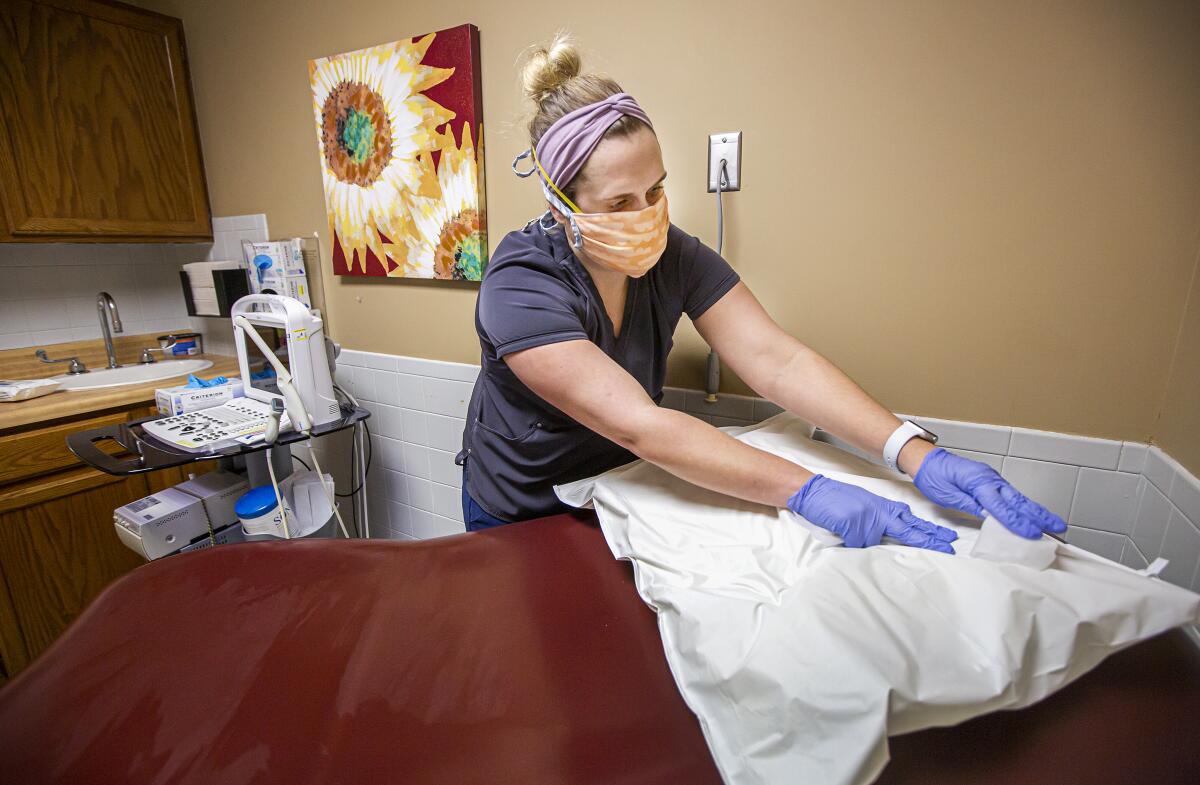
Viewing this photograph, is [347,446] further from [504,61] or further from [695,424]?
[695,424]

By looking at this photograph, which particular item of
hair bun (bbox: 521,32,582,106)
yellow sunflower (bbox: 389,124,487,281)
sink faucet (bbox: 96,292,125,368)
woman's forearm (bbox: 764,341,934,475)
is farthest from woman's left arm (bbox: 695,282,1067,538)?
sink faucet (bbox: 96,292,125,368)

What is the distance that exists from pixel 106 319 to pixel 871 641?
8.81 ft

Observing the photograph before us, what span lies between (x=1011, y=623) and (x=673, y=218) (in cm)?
103

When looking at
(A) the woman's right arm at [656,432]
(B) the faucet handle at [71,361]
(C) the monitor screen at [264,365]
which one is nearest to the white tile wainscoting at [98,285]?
(B) the faucet handle at [71,361]

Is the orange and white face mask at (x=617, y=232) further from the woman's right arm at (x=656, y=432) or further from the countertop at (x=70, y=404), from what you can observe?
the countertop at (x=70, y=404)

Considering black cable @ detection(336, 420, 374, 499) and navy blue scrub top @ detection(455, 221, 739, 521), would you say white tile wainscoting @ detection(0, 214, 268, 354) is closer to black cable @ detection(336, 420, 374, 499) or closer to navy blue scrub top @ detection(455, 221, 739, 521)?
black cable @ detection(336, 420, 374, 499)

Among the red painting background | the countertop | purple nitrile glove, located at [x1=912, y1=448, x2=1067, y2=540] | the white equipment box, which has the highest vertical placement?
the red painting background

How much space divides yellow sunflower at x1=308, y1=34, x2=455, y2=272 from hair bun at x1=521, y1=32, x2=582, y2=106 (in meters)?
0.62

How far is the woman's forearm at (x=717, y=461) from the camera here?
0.78 metres

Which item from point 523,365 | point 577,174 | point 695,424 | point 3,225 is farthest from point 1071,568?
point 3,225

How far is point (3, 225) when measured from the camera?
1696 millimetres

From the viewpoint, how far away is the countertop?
60.3 inches

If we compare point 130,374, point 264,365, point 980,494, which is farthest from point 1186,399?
point 130,374

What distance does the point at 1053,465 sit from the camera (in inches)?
40.8
